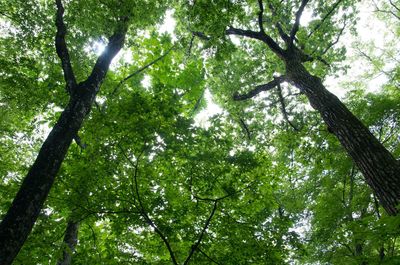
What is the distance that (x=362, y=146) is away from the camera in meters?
5.43

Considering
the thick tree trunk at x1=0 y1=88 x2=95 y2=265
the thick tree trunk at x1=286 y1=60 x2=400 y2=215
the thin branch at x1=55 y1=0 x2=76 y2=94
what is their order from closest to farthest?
the thick tree trunk at x1=0 y1=88 x2=95 y2=265, the thick tree trunk at x1=286 y1=60 x2=400 y2=215, the thin branch at x1=55 y1=0 x2=76 y2=94

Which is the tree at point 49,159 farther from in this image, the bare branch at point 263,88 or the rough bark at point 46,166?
the bare branch at point 263,88

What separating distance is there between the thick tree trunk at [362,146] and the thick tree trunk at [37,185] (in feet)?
16.9

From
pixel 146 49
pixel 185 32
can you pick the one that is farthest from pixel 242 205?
pixel 185 32

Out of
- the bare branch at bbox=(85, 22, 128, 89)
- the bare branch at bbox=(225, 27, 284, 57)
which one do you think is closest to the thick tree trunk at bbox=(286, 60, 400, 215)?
the bare branch at bbox=(225, 27, 284, 57)

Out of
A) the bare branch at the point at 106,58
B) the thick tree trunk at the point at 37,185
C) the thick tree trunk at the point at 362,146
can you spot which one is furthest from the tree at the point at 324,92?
the thick tree trunk at the point at 37,185

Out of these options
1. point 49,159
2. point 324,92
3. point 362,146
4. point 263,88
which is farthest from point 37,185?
point 263,88

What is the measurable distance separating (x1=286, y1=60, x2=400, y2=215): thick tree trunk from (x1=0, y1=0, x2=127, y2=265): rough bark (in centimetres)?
513

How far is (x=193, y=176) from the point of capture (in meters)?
5.30

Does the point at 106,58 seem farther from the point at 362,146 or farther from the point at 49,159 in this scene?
the point at 362,146

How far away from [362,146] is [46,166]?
18.2ft

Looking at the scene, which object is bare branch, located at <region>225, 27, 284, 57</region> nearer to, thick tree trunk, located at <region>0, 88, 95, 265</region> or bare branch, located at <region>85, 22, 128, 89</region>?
bare branch, located at <region>85, 22, 128, 89</region>

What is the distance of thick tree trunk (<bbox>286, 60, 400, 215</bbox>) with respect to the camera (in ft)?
15.3

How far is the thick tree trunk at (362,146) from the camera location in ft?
15.3
